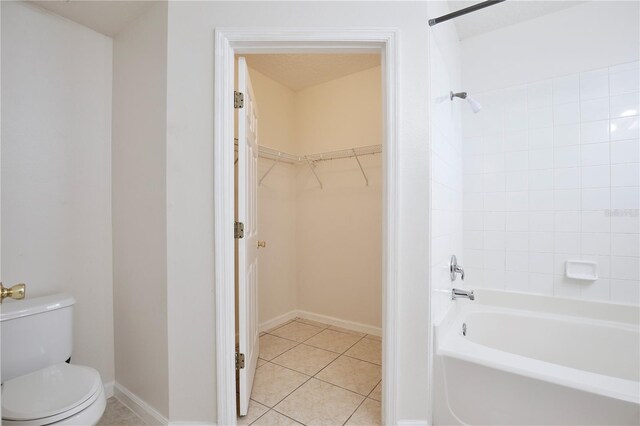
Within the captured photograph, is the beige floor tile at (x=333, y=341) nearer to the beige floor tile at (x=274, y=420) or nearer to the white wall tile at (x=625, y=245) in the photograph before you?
the beige floor tile at (x=274, y=420)

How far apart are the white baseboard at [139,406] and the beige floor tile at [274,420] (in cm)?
49

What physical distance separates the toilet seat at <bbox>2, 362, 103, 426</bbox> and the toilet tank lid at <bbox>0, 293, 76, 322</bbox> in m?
0.28

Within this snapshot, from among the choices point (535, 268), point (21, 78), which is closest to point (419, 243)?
point (535, 268)

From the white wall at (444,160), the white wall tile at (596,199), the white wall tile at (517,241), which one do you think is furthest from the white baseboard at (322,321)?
the white wall tile at (596,199)

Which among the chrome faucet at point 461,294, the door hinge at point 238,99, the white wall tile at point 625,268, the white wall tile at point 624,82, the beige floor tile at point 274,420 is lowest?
the beige floor tile at point 274,420

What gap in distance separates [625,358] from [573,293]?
39 centimetres

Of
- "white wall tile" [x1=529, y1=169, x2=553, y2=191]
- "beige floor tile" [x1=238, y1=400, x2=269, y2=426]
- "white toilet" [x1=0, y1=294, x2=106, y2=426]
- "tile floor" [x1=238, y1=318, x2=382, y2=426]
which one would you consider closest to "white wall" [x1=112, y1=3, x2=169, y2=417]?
"white toilet" [x1=0, y1=294, x2=106, y2=426]

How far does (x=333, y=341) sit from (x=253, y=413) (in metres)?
1.06

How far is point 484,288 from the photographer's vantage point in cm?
218

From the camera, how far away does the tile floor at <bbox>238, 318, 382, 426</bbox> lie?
1.65m

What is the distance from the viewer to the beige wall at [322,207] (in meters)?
2.76

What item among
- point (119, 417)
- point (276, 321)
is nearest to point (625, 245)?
point (276, 321)

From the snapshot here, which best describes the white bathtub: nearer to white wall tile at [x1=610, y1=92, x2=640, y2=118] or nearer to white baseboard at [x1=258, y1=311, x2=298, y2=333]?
white wall tile at [x1=610, y1=92, x2=640, y2=118]

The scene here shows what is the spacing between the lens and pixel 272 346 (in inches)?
99.0
